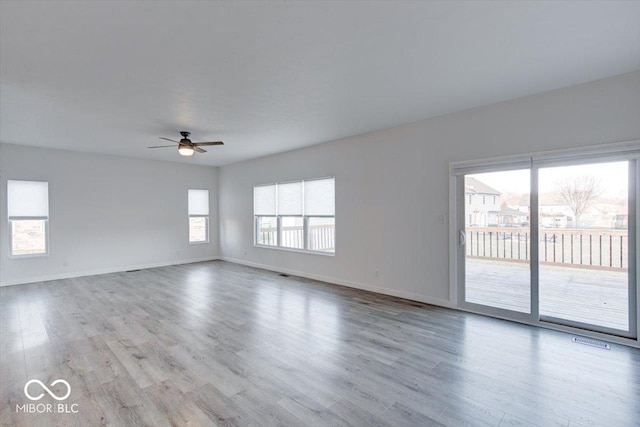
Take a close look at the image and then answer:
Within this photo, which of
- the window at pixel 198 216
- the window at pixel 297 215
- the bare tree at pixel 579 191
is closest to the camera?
the bare tree at pixel 579 191

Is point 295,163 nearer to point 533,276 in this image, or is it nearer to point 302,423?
point 533,276

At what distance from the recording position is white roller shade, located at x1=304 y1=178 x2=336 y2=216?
5895 millimetres

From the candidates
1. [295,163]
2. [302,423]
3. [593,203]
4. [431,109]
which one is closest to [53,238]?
[295,163]

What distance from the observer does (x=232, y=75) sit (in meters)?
2.98

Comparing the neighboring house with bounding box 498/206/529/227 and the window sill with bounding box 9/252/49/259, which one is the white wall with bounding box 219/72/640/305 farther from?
the window sill with bounding box 9/252/49/259

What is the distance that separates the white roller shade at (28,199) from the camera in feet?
18.9

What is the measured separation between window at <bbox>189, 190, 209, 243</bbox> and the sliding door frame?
6.79m

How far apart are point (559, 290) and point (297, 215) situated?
4.61m

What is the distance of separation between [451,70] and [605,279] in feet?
9.43

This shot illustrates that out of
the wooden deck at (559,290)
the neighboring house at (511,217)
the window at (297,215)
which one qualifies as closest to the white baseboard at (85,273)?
the window at (297,215)

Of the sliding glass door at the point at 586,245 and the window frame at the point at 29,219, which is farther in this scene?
the window frame at the point at 29,219

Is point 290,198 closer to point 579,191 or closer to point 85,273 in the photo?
point 85,273

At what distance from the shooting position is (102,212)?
6.74 metres

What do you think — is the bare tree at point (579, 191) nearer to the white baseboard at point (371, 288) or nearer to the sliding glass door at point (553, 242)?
the sliding glass door at point (553, 242)
